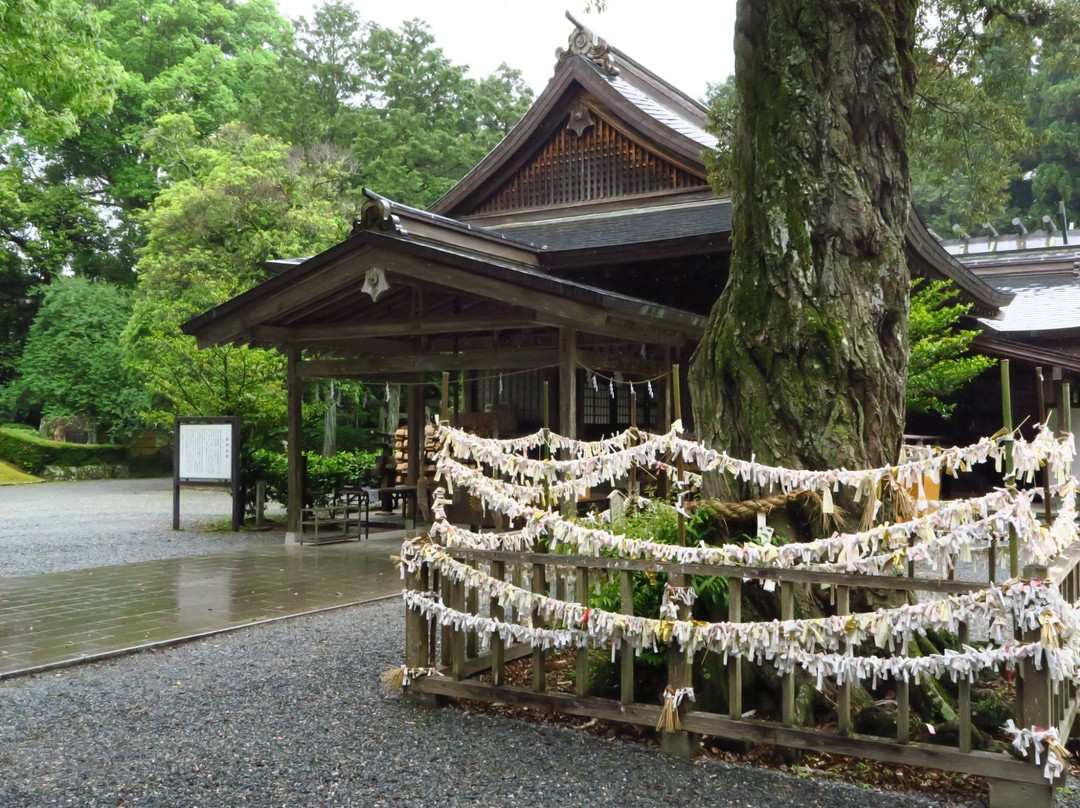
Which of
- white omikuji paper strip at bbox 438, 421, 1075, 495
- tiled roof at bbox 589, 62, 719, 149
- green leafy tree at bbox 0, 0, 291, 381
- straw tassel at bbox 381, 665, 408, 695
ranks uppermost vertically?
green leafy tree at bbox 0, 0, 291, 381

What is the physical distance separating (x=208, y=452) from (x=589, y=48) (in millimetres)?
8240

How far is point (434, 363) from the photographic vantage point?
34.5ft

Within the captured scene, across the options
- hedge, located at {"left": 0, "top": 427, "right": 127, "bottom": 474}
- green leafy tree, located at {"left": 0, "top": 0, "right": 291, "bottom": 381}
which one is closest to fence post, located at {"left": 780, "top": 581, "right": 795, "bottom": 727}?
hedge, located at {"left": 0, "top": 427, "right": 127, "bottom": 474}

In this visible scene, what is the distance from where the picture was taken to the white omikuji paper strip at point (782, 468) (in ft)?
11.9

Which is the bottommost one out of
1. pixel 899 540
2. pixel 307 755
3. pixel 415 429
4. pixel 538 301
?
pixel 307 755

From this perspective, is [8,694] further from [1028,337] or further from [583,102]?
[1028,337]

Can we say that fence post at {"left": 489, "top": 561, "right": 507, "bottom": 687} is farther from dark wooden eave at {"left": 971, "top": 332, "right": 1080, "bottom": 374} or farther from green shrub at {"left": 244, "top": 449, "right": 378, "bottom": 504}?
dark wooden eave at {"left": 971, "top": 332, "right": 1080, "bottom": 374}

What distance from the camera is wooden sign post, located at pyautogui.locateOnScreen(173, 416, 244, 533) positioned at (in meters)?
12.4

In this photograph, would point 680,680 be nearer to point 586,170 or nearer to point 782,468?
point 782,468

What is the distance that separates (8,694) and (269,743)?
1.92 meters

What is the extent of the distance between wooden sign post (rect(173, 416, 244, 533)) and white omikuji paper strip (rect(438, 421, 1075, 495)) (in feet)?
26.9

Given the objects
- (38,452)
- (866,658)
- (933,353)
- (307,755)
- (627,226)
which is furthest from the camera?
(38,452)

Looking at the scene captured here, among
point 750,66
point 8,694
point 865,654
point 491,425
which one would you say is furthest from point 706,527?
point 491,425

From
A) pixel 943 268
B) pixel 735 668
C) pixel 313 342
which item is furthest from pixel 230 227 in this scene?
pixel 735 668
